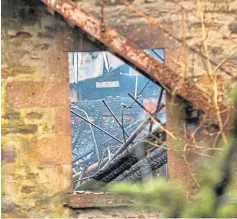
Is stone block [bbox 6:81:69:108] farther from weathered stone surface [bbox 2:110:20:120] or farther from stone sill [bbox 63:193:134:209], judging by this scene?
stone sill [bbox 63:193:134:209]

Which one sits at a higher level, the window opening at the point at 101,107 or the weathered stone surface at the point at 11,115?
the weathered stone surface at the point at 11,115

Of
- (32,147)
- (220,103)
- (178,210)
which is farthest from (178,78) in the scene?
(178,210)

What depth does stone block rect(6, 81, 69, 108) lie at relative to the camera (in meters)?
5.28

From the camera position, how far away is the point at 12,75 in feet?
17.3

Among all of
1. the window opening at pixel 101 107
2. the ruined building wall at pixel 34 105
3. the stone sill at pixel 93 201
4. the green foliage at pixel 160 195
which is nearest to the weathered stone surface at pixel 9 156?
the ruined building wall at pixel 34 105

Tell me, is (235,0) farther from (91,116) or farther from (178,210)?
(91,116)

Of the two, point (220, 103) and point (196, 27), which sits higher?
point (196, 27)

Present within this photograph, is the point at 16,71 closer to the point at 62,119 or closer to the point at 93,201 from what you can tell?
the point at 62,119

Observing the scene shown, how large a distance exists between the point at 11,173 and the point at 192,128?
163 centimetres

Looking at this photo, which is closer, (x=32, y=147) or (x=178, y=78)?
(x=178, y=78)

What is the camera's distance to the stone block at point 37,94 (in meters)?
5.28

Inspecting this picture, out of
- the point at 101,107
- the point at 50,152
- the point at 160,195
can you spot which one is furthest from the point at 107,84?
the point at 160,195

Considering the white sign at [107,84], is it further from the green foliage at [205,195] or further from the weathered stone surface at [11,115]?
the green foliage at [205,195]

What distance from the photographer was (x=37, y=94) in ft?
17.3
